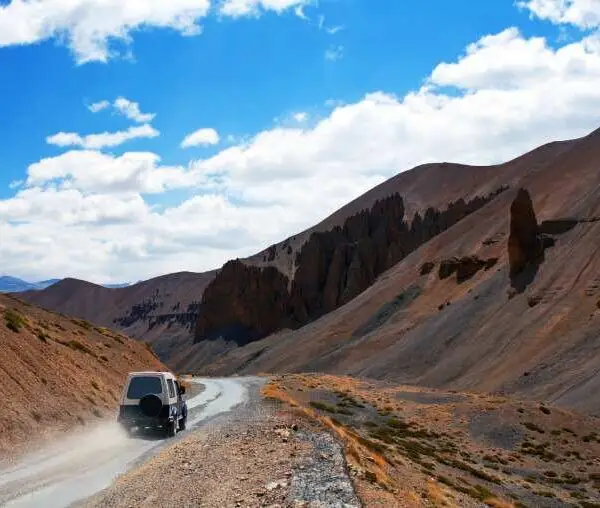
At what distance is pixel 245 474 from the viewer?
14.7 meters

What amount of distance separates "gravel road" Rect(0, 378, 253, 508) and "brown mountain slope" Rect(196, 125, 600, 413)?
108ft

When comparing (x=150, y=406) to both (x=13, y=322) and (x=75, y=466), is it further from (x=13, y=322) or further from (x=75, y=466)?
(x=13, y=322)

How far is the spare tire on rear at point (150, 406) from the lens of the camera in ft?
72.5

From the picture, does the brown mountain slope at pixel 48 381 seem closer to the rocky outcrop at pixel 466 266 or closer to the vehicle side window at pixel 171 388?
the vehicle side window at pixel 171 388

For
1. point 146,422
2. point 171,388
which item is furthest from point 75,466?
point 171,388

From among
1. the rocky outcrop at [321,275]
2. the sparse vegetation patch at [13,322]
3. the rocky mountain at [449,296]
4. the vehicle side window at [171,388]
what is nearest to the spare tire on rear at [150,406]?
the vehicle side window at [171,388]

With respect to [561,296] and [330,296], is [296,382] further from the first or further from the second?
[330,296]

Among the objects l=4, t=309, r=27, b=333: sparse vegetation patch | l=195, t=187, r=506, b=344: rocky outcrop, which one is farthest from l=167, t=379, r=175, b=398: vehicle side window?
l=195, t=187, r=506, b=344: rocky outcrop

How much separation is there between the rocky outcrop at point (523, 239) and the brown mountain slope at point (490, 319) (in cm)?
179

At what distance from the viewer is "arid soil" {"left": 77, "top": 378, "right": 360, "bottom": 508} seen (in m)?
12.7

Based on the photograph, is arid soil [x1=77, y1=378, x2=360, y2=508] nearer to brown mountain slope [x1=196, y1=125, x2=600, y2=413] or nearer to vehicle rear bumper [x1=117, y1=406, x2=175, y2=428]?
vehicle rear bumper [x1=117, y1=406, x2=175, y2=428]

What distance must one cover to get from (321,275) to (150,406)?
13632 cm

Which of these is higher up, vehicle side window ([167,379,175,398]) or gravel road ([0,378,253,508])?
vehicle side window ([167,379,175,398])

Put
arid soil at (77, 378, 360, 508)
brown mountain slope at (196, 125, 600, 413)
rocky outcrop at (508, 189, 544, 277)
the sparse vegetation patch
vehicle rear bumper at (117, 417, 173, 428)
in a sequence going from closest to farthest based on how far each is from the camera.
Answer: arid soil at (77, 378, 360, 508) < vehicle rear bumper at (117, 417, 173, 428) < the sparse vegetation patch < brown mountain slope at (196, 125, 600, 413) < rocky outcrop at (508, 189, 544, 277)
